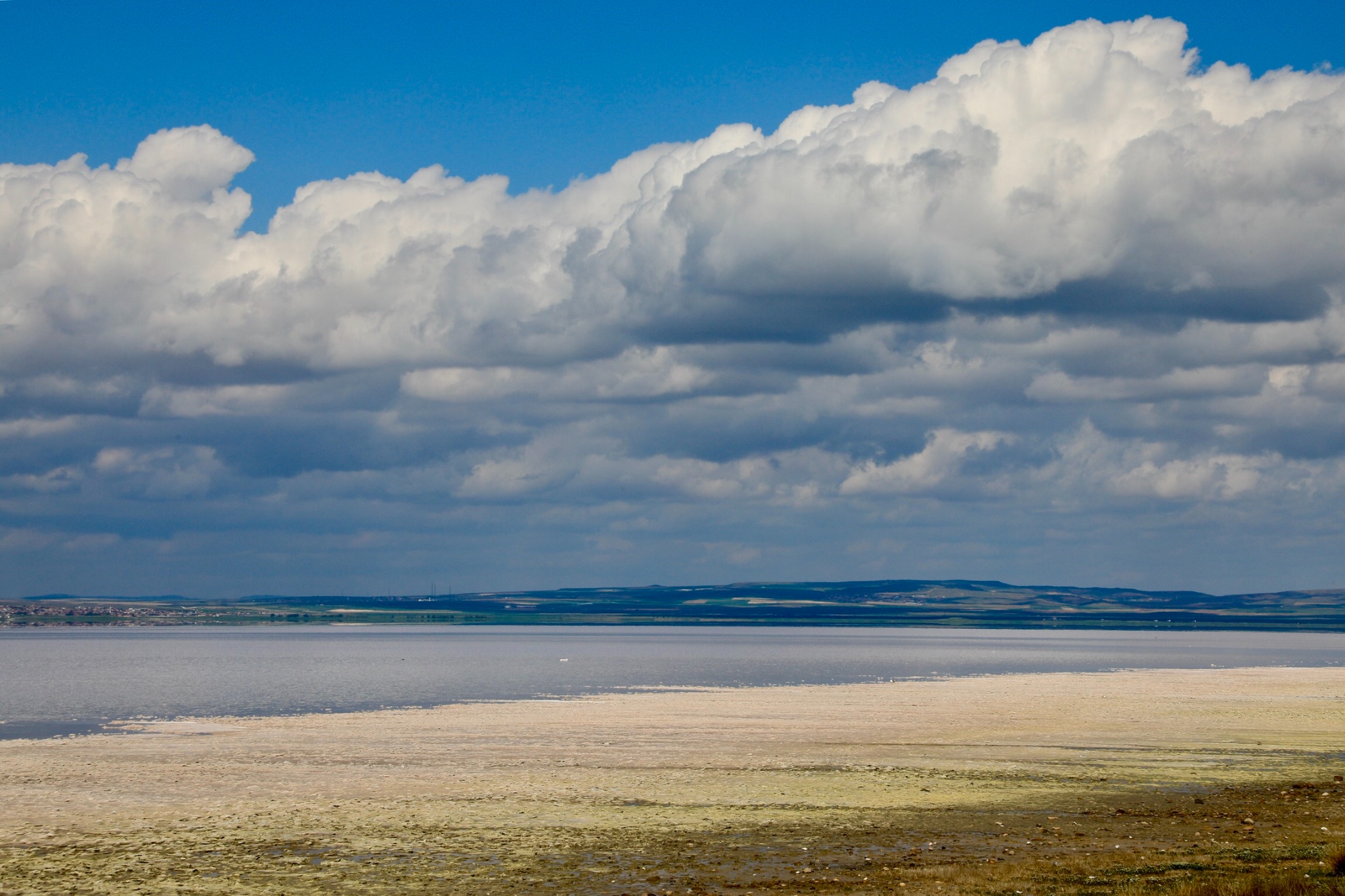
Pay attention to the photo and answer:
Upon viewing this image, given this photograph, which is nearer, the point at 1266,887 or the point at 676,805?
the point at 1266,887

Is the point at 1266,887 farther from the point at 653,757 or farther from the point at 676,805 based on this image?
the point at 653,757

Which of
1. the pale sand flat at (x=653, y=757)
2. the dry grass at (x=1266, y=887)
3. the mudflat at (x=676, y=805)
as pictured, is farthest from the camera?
the pale sand flat at (x=653, y=757)

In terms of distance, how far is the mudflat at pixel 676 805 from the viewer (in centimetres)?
3005

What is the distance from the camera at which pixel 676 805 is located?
41594 mm

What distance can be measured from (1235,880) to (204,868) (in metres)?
24.9

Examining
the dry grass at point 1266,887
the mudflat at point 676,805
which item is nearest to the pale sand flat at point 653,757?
the mudflat at point 676,805

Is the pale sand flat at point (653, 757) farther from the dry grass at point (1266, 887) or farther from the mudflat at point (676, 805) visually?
the dry grass at point (1266, 887)

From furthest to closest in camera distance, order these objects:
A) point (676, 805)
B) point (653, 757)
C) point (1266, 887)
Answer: point (653, 757)
point (676, 805)
point (1266, 887)

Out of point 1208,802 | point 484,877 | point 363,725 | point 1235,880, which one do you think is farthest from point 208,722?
point 1235,880

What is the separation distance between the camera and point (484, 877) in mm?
30406

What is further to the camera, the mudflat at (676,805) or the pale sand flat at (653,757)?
the pale sand flat at (653,757)

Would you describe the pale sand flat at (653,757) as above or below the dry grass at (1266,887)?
below

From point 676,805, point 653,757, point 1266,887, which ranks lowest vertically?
point 653,757

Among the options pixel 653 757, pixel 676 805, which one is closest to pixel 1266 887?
pixel 676 805
